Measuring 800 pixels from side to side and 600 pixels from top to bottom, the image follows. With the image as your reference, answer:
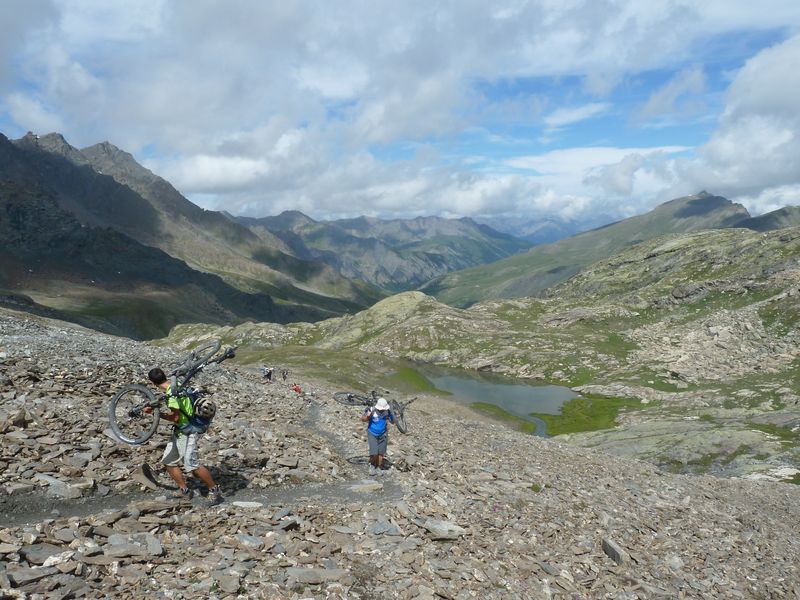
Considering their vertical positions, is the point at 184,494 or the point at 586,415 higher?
the point at 184,494

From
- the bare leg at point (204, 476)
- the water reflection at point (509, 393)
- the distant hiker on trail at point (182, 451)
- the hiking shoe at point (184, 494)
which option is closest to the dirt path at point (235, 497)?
the hiking shoe at point (184, 494)

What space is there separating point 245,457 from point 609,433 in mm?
91108

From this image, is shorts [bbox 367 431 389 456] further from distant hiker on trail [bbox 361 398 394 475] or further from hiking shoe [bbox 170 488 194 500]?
hiking shoe [bbox 170 488 194 500]

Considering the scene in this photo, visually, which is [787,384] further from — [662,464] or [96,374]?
[96,374]

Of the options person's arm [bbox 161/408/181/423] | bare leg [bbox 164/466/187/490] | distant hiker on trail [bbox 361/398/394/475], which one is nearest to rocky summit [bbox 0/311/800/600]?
distant hiker on trail [bbox 361/398/394/475]

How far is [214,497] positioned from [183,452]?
1970 millimetres

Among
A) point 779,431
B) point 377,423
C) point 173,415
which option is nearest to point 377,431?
point 377,423

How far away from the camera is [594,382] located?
6634 inches

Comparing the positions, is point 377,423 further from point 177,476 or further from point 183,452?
point 177,476

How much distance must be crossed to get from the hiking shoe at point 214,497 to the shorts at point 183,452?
3.42 feet

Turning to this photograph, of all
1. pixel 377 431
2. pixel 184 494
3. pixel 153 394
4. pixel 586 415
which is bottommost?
pixel 586 415

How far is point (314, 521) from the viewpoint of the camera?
58.2ft

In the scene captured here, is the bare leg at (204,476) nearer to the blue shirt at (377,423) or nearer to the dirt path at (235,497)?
the dirt path at (235,497)

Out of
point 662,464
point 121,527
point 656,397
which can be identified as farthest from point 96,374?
point 656,397
